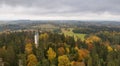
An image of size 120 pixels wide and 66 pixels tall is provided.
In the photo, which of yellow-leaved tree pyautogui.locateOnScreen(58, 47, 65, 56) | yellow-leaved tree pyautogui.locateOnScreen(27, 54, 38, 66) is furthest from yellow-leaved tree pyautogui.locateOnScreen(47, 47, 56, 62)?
yellow-leaved tree pyautogui.locateOnScreen(27, 54, 38, 66)

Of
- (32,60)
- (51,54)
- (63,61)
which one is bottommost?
(63,61)

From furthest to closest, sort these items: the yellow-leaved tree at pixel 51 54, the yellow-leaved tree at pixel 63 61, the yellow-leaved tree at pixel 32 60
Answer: the yellow-leaved tree at pixel 51 54 < the yellow-leaved tree at pixel 63 61 < the yellow-leaved tree at pixel 32 60

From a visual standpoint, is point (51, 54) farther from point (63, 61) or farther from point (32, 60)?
point (32, 60)

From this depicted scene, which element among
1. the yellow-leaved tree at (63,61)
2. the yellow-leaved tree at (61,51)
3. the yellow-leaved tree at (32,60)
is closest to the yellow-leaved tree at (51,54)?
the yellow-leaved tree at (61,51)

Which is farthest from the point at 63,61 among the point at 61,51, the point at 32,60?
the point at 61,51

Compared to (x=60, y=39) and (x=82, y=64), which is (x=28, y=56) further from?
(x=60, y=39)

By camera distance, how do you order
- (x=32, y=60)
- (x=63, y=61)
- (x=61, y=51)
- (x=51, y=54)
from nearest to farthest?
(x=32, y=60)
(x=63, y=61)
(x=51, y=54)
(x=61, y=51)

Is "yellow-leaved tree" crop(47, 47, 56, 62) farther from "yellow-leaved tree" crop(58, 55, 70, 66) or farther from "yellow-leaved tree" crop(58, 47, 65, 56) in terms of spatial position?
"yellow-leaved tree" crop(58, 55, 70, 66)

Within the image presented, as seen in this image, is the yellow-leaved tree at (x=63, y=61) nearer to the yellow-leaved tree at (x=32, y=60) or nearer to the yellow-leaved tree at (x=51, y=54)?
the yellow-leaved tree at (x=51, y=54)

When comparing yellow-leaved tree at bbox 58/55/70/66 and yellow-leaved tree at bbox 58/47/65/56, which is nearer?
yellow-leaved tree at bbox 58/55/70/66

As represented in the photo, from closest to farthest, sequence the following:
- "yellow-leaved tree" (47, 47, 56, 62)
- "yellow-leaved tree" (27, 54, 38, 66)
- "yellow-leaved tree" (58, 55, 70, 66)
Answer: "yellow-leaved tree" (27, 54, 38, 66) → "yellow-leaved tree" (58, 55, 70, 66) → "yellow-leaved tree" (47, 47, 56, 62)

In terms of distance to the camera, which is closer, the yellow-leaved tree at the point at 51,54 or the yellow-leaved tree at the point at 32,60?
the yellow-leaved tree at the point at 32,60
